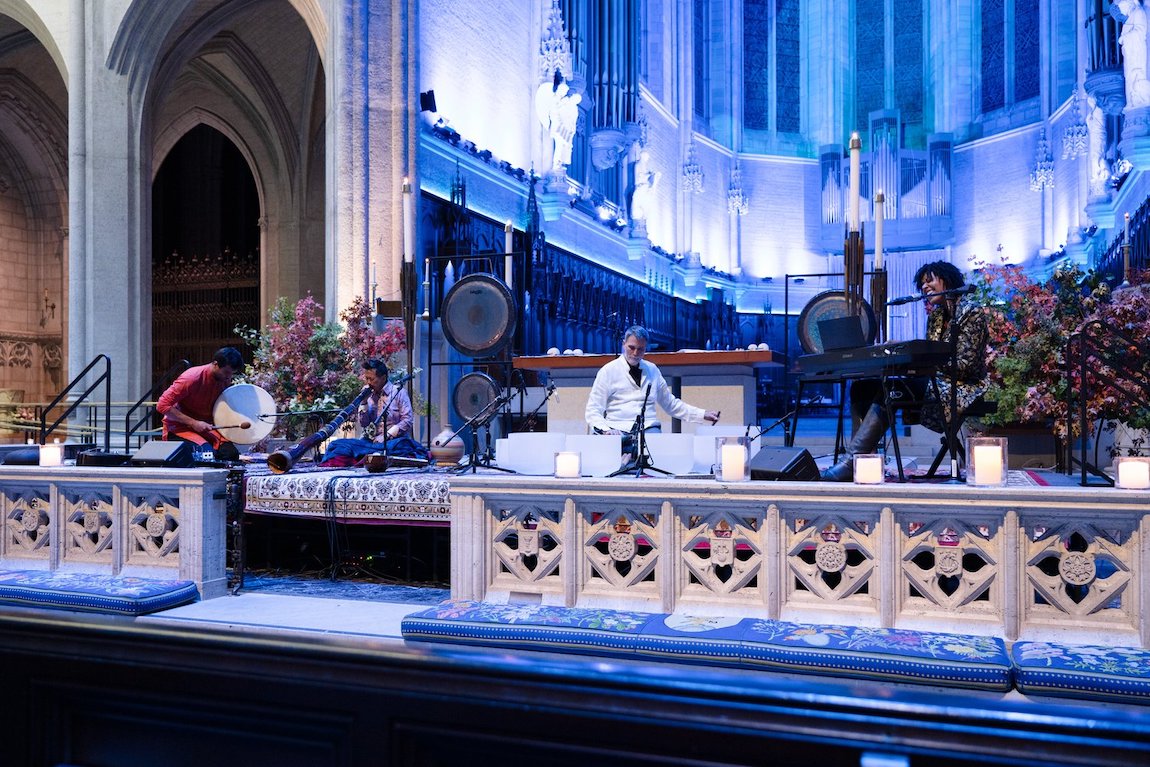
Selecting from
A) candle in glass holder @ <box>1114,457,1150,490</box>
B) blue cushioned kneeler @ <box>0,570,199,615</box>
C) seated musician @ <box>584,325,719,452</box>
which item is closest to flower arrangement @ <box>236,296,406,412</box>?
seated musician @ <box>584,325,719,452</box>

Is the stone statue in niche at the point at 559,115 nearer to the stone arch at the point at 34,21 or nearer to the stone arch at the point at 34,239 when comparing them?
the stone arch at the point at 34,21

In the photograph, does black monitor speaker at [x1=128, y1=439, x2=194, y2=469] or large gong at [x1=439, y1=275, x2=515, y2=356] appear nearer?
black monitor speaker at [x1=128, y1=439, x2=194, y2=469]

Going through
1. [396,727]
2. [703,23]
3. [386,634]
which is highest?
[703,23]

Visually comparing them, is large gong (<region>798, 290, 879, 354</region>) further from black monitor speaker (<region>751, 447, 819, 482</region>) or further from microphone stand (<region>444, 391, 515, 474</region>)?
black monitor speaker (<region>751, 447, 819, 482</region>)

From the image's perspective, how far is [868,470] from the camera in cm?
345

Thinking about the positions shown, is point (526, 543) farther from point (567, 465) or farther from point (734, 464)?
point (734, 464)

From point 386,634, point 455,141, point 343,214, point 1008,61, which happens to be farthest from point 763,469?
point 1008,61

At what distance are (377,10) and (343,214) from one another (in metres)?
2.39

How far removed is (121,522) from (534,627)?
2.54 meters

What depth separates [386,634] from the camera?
3.94 metres

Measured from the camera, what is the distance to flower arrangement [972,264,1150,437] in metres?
5.34

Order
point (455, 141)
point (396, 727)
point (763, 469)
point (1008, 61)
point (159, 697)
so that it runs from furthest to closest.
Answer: point (1008, 61) → point (455, 141) → point (763, 469) → point (159, 697) → point (396, 727)

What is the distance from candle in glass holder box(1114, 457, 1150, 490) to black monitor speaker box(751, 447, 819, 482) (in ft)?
3.49

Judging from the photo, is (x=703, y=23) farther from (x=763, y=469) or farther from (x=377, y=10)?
(x=763, y=469)
